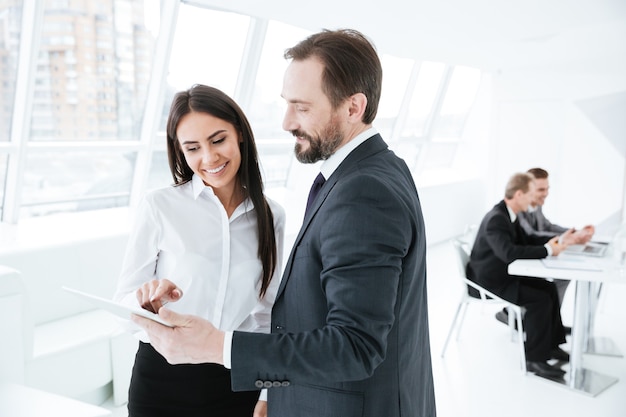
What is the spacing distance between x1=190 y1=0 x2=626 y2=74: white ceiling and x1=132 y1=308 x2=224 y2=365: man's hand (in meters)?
3.68

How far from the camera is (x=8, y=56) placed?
163 inches

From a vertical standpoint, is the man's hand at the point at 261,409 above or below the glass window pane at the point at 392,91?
below

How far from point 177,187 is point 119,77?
356 cm

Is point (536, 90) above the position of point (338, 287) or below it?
above

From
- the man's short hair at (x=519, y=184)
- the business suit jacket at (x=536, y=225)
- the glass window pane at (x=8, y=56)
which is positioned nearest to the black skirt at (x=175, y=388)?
the man's short hair at (x=519, y=184)

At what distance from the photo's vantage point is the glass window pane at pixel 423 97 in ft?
29.0

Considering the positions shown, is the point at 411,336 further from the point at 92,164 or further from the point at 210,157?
the point at 92,164

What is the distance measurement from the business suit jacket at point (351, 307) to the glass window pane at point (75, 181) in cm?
396

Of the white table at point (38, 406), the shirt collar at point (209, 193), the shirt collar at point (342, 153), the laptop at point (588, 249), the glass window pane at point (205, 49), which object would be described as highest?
the glass window pane at point (205, 49)

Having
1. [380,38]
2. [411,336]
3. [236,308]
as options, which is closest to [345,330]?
[411,336]

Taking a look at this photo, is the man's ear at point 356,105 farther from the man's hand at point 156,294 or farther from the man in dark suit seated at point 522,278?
the man in dark suit seated at point 522,278

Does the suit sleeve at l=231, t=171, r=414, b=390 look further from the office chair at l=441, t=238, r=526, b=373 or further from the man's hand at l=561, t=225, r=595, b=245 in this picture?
the man's hand at l=561, t=225, r=595, b=245

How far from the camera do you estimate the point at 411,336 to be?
1.30 m

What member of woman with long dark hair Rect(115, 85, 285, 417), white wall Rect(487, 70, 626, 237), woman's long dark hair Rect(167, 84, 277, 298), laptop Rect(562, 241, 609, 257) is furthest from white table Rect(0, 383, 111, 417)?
white wall Rect(487, 70, 626, 237)
